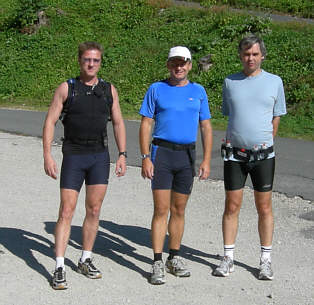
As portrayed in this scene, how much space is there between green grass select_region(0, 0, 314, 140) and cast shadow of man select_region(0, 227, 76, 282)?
8387 millimetres

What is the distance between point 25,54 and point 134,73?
5416 mm

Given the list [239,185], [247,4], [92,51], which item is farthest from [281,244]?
[247,4]

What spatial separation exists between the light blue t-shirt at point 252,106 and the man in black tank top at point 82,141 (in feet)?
3.25

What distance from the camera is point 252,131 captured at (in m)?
5.68

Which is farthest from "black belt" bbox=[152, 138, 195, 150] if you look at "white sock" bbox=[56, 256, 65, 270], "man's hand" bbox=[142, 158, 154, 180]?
"white sock" bbox=[56, 256, 65, 270]

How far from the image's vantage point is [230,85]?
575cm

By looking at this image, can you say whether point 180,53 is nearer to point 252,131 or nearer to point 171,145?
point 171,145

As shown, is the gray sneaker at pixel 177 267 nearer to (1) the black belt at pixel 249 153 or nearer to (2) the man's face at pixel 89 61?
(1) the black belt at pixel 249 153

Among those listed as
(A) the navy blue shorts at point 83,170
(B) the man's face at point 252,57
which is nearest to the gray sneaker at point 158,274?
(A) the navy blue shorts at point 83,170

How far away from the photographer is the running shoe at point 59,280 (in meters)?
5.33

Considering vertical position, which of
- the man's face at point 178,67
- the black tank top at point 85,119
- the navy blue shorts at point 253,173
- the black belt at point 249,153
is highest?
the man's face at point 178,67

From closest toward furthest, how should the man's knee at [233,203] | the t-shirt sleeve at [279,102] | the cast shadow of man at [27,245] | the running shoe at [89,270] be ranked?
the running shoe at [89,270] → the t-shirt sleeve at [279,102] → the man's knee at [233,203] → the cast shadow of man at [27,245]

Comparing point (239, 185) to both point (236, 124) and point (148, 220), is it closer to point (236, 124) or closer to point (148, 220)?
point (236, 124)

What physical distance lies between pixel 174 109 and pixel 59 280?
1.65 m
